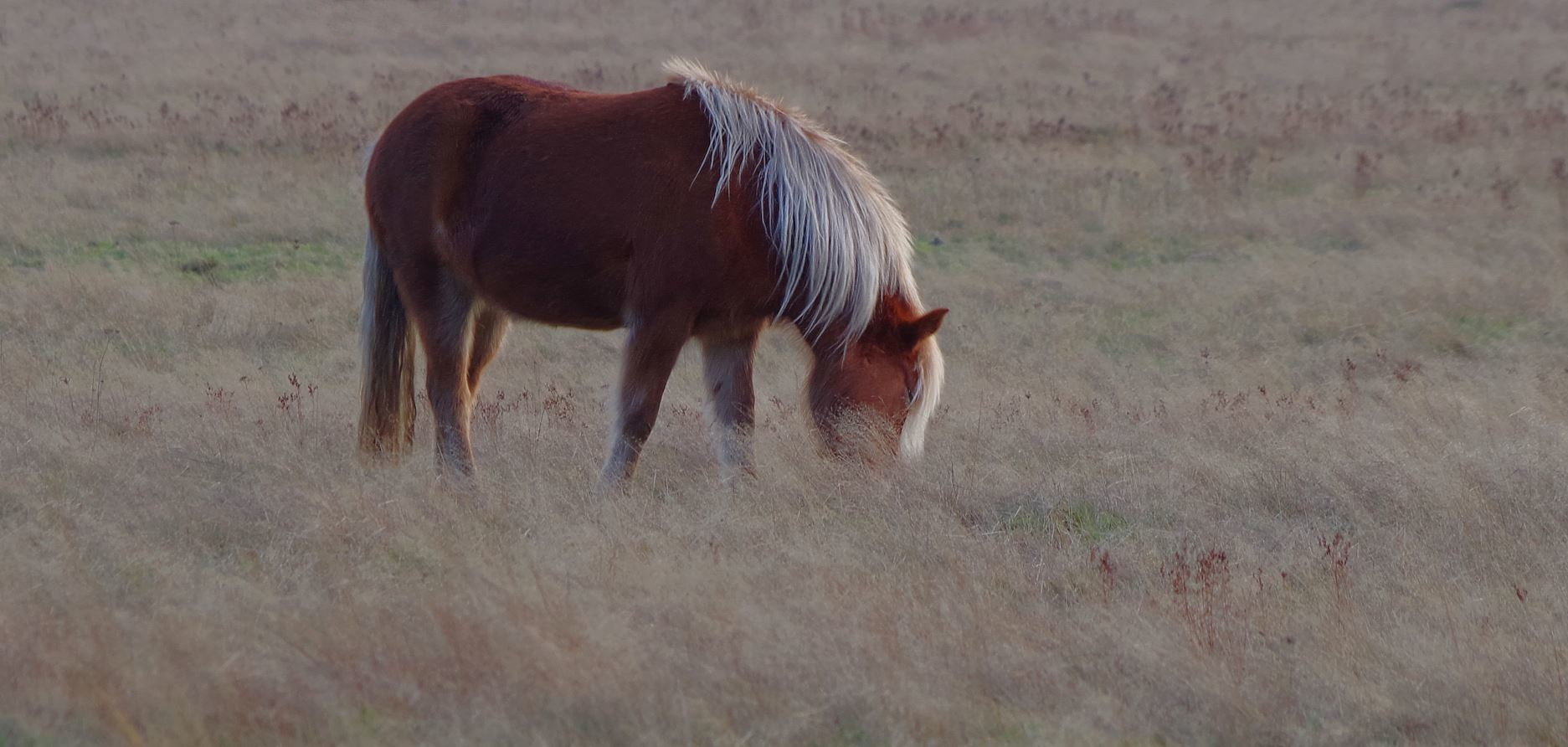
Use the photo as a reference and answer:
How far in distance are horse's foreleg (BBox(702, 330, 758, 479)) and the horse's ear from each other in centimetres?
67

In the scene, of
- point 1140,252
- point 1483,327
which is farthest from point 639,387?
point 1140,252

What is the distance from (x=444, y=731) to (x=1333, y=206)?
11513 millimetres

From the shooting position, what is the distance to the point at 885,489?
4832 mm

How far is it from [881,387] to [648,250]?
0.95 m

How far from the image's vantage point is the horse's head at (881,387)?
16.1ft

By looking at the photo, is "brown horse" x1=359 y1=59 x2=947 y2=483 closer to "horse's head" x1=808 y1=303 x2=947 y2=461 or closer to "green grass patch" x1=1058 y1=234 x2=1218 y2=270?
"horse's head" x1=808 y1=303 x2=947 y2=461

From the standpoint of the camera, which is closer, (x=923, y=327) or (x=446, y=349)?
(x=923, y=327)

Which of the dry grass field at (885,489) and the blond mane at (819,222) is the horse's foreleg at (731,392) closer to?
the dry grass field at (885,489)

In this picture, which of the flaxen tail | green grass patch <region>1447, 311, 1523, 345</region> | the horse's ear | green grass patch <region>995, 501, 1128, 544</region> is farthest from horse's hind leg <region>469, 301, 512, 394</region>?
green grass patch <region>1447, 311, 1523, 345</region>

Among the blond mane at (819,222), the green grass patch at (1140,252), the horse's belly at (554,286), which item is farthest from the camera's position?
the green grass patch at (1140,252)

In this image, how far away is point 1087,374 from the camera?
8.09 m

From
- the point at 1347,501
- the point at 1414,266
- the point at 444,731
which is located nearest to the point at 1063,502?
the point at 1347,501

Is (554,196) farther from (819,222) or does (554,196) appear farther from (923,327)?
(923,327)

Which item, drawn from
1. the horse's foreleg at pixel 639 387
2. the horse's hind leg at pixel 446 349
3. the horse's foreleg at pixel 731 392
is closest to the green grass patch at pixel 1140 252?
the horse's foreleg at pixel 731 392
